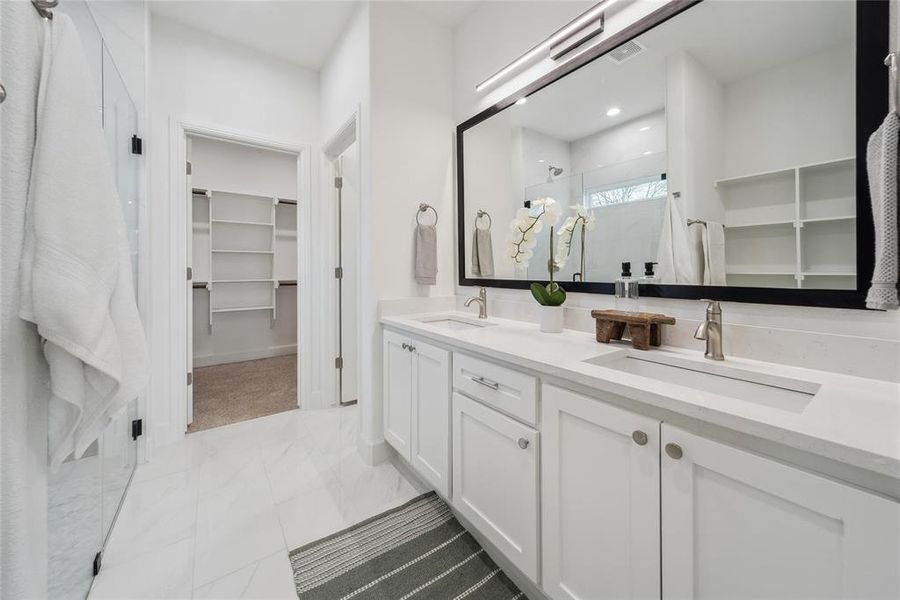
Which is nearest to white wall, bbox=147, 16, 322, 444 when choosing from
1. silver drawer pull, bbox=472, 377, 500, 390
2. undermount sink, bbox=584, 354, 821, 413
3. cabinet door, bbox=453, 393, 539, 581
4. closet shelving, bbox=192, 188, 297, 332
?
closet shelving, bbox=192, 188, 297, 332

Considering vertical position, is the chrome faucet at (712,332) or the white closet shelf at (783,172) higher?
A: the white closet shelf at (783,172)

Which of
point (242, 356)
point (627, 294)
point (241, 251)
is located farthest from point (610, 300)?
point (242, 356)

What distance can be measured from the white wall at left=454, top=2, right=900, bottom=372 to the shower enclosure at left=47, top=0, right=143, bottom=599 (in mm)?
1743

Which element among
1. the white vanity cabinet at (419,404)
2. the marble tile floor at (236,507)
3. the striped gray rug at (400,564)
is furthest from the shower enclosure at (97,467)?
the white vanity cabinet at (419,404)

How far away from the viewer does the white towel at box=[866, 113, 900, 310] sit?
0.73 meters

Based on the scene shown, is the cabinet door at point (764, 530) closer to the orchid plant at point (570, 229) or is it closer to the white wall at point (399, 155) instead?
the orchid plant at point (570, 229)

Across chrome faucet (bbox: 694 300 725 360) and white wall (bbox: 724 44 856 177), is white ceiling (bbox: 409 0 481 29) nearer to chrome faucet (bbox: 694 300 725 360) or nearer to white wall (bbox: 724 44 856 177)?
white wall (bbox: 724 44 856 177)

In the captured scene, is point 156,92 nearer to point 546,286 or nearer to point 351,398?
point 351,398

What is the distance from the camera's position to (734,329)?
1.12 metres

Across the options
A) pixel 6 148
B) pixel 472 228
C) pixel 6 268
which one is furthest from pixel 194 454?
pixel 472 228

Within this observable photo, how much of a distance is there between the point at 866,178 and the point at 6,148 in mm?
1931

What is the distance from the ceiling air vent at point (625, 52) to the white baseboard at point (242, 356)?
4.70 m

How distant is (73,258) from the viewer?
0.74 metres

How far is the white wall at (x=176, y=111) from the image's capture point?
228 cm
